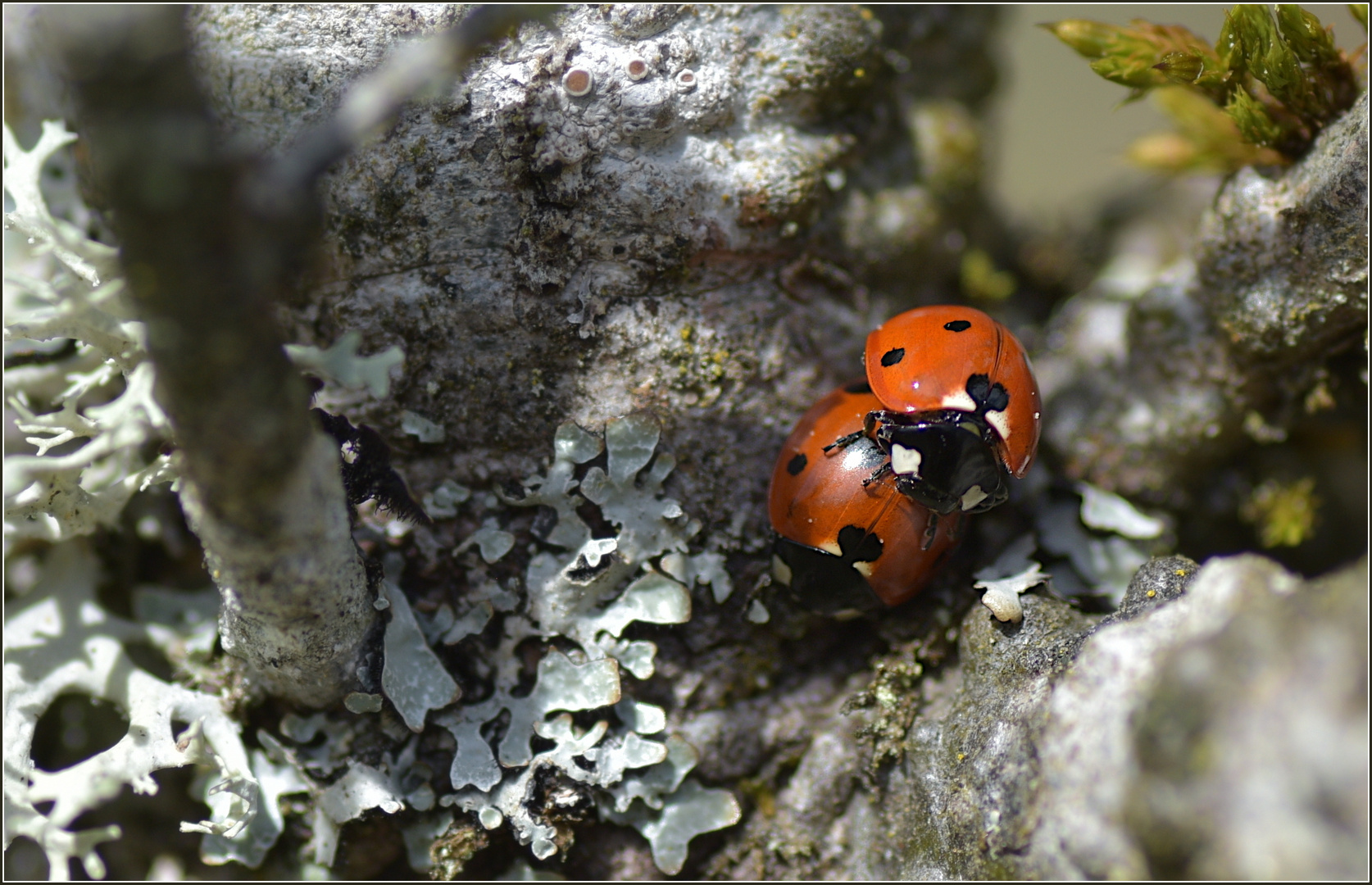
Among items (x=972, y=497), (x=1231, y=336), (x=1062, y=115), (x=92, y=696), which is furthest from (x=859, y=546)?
(x=1062, y=115)

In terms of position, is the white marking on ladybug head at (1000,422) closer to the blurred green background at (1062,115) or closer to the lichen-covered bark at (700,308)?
the lichen-covered bark at (700,308)

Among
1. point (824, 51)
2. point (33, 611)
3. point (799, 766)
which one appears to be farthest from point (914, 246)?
point (33, 611)

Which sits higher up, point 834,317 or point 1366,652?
point 1366,652

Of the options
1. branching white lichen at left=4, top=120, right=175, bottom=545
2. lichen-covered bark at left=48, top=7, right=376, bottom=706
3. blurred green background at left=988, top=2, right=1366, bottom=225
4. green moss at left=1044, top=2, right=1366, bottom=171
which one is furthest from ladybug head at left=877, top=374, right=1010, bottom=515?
blurred green background at left=988, top=2, right=1366, bottom=225

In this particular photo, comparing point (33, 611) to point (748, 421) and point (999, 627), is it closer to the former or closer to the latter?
point (748, 421)

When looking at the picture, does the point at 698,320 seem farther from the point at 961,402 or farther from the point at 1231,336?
the point at 1231,336

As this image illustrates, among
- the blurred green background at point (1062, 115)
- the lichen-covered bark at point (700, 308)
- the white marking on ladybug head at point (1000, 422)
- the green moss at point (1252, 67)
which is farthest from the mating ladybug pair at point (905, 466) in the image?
the blurred green background at point (1062, 115)
